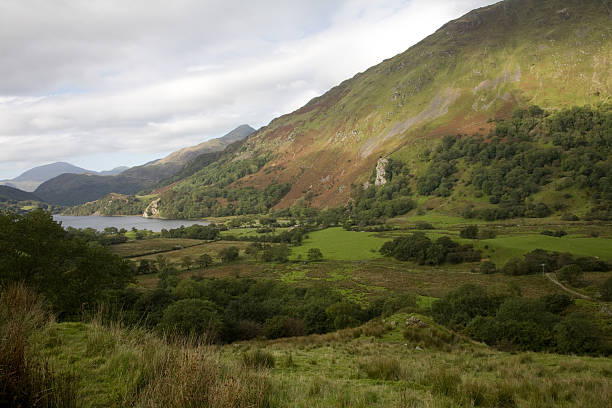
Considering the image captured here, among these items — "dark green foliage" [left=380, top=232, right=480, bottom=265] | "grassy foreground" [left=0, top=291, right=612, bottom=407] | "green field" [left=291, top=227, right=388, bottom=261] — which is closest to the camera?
"grassy foreground" [left=0, top=291, right=612, bottom=407]

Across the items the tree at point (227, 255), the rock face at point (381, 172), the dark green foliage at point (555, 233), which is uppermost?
the rock face at point (381, 172)

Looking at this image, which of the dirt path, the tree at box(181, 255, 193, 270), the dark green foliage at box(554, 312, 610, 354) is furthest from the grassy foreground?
the tree at box(181, 255, 193, 270)

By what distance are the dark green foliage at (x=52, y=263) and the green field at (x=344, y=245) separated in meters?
61.6

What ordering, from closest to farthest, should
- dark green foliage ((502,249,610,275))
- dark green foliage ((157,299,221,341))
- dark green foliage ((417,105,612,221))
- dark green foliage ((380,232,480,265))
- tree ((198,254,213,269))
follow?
dark green foliage ((157,299,221,341))
dark green foliage ((502,249,610,275))
dark green foliage ((380,232,480,265))
tree ((198,254,213,269))
dark green foliage ((417,105,612,221))

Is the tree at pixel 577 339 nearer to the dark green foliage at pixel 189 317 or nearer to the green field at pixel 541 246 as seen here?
the dark green foliage at pixel 189 317

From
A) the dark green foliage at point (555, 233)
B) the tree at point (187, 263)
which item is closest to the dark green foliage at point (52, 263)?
the tree at point (187, 263)

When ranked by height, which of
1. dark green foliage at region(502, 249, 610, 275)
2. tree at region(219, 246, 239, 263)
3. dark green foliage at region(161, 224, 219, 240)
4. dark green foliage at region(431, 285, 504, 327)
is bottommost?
dark green foliage at region(502, 249, 610, 275)

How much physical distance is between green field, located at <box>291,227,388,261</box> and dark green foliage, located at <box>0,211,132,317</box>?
61.6 metres

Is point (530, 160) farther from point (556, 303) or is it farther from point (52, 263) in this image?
point (52, 263)

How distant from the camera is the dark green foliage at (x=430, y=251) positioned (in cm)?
6962

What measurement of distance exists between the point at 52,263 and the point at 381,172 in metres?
153

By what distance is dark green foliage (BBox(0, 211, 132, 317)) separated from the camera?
2030cm

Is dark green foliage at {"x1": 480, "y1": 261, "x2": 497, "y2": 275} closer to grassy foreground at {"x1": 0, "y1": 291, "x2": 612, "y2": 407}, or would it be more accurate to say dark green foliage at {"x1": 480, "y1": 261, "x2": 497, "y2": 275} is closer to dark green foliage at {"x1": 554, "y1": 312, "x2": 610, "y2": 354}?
dark green foliage at {"x1": 554, "y1": 312, "x2": 610, "y2": 354}

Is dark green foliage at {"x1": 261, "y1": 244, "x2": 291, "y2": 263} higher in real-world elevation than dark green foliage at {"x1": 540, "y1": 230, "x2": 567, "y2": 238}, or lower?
higher
